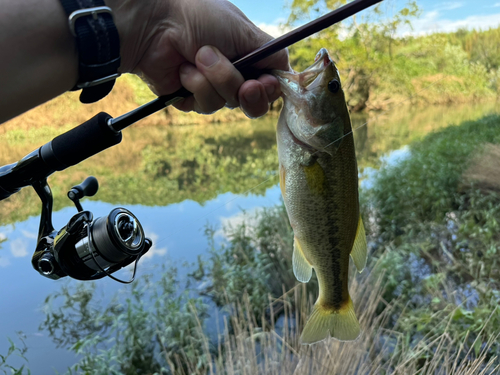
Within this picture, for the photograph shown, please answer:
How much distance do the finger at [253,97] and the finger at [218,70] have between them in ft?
0.08

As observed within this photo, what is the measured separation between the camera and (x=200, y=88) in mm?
1129

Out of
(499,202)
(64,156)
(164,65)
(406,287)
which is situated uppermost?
(164,65)

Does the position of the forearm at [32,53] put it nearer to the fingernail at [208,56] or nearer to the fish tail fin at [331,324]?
the fingernail at [208,56]

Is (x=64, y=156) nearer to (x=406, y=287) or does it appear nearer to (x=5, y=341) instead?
(x=5, y=341)

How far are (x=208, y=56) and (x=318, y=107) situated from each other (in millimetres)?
371

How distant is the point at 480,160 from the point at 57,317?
5.47m

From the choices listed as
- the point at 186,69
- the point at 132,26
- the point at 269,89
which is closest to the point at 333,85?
the point at 269,89

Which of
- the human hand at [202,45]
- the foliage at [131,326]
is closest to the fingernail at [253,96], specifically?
the human hand at [202,45]

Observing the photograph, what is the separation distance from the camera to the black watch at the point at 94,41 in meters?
0.85

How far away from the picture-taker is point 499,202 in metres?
4.30

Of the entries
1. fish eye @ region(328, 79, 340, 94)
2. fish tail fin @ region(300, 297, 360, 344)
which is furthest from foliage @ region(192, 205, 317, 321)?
fish eye @ region(328, 79, 340, 94)

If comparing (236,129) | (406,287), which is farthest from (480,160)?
(236,129)

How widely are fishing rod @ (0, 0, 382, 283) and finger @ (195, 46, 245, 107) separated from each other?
1.2 inches

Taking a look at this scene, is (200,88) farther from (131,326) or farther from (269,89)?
(131,326)
